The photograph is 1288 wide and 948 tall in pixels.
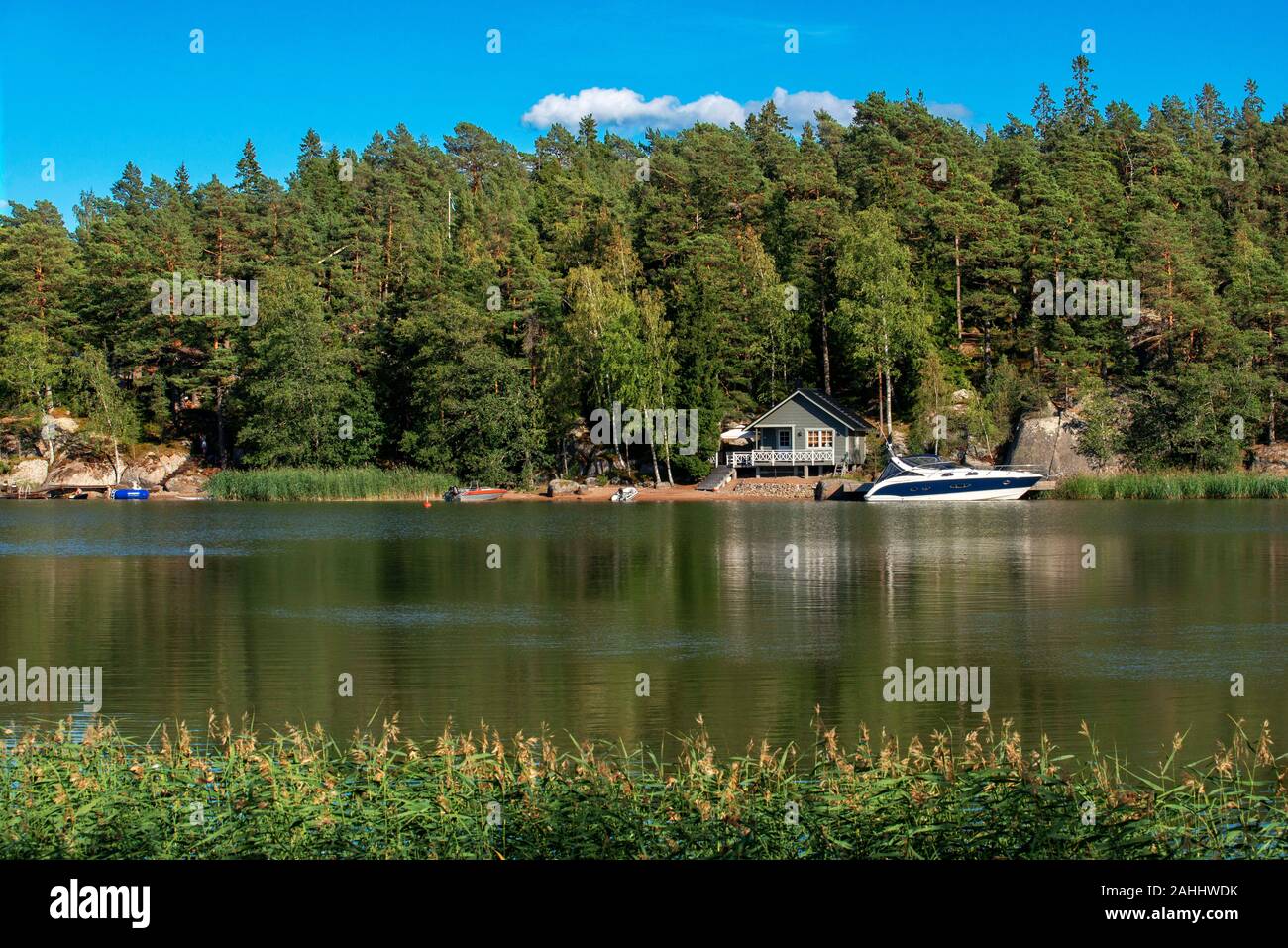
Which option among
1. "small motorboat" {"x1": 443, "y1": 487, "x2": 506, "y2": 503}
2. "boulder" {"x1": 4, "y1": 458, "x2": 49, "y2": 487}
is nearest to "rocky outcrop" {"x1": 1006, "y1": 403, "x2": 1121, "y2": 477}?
"small motorboat" {"x1": 443, "y1": 487, "x2": 506, "y2": 503}

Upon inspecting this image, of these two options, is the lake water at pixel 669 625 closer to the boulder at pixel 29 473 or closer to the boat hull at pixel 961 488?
the boat hull at pixel 961 488

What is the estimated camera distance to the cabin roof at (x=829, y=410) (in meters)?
81.8

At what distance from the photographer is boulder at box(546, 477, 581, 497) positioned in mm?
82000

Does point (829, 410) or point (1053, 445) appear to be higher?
point (829, 410)

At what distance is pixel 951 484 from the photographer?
7212cm

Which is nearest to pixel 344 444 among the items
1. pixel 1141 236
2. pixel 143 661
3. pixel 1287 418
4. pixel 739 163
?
pixel 739 163

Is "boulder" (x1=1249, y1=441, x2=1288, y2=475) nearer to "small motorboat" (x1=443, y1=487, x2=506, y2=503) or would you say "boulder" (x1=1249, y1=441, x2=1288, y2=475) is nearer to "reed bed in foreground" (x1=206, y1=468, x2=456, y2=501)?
"small motorboat" (x1=443, y1=487, x2=506, y2=503)

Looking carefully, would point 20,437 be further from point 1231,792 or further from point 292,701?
point 1231,792

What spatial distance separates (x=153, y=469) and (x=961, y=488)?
178ft

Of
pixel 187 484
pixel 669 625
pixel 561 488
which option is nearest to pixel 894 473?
pixel 561 488

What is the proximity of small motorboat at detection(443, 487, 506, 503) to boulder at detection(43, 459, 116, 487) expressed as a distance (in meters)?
25.5

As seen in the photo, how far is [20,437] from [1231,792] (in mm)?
93136

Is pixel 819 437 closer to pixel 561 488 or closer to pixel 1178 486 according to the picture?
pixel 561 488
